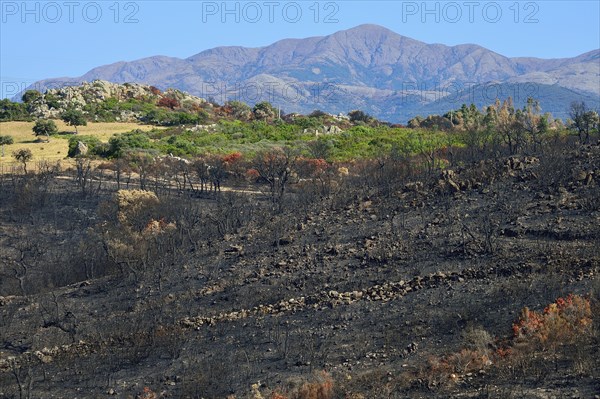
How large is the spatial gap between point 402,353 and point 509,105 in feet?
184

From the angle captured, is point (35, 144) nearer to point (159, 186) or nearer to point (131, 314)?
point (159, 186)

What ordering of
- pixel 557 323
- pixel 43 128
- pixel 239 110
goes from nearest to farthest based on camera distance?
pixel 557 323 → pixel 43 128 → pixel 239 110

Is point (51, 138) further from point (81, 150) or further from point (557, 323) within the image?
point (557, 323)

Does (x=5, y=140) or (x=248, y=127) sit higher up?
(x=248, y=127)

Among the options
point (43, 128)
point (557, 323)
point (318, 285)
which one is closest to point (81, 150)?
point (43, 128)

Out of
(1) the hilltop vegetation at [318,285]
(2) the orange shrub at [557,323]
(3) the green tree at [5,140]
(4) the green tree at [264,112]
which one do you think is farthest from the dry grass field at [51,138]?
(2) the orange shrub at [557,323]

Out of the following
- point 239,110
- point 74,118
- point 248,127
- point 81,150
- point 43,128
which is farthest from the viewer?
point 239,110

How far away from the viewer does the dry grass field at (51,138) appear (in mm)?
51125

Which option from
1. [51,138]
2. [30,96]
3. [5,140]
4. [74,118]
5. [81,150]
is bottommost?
[81,150]

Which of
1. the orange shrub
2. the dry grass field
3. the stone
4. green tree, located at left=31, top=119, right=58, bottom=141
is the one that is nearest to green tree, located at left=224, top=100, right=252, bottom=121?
the dry grass field

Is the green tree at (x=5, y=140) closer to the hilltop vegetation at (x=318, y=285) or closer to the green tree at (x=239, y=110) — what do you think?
the hilltop vegetation at (x=318, y=285)

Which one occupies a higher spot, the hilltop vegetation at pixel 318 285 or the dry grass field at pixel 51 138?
the dry grass field at pixel 51 138

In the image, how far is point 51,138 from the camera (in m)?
59.5

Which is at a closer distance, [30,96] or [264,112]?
[30,96]
